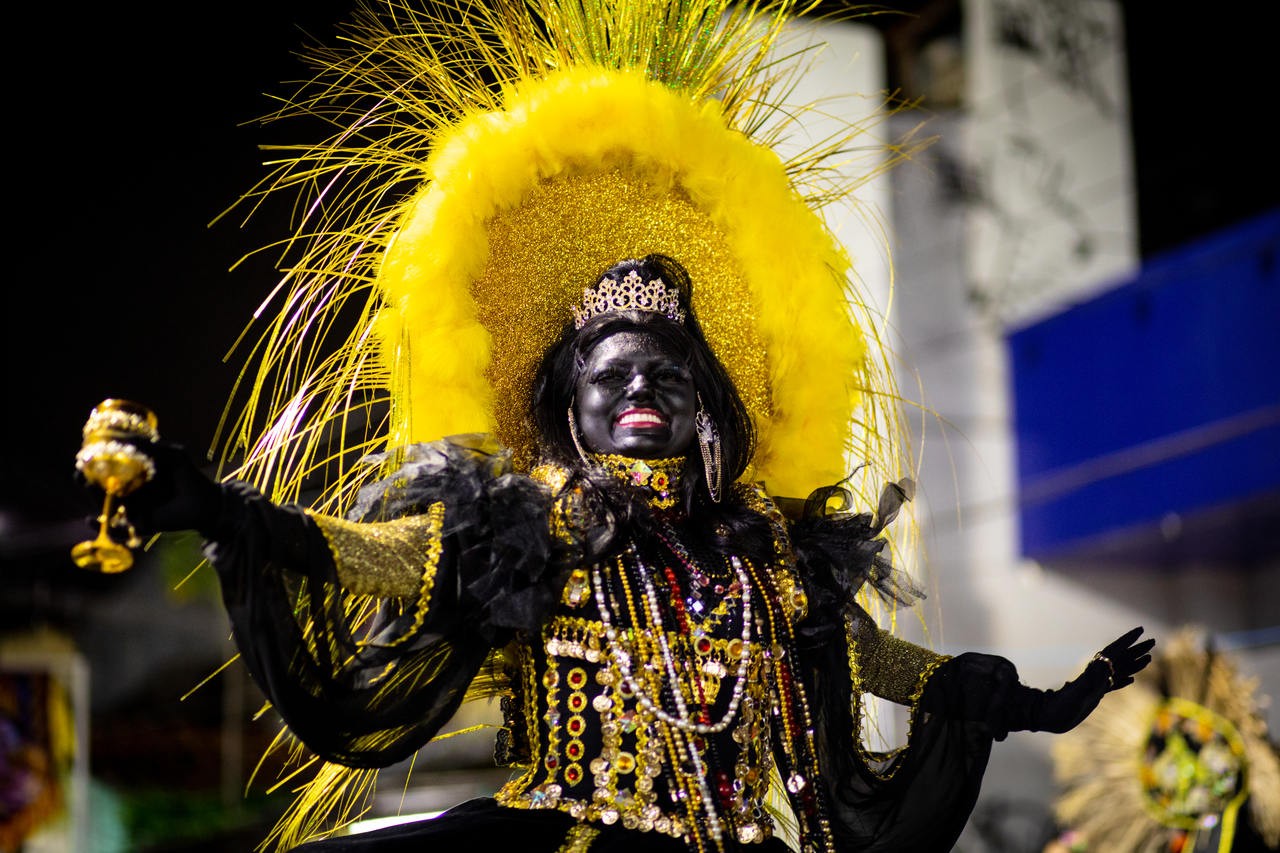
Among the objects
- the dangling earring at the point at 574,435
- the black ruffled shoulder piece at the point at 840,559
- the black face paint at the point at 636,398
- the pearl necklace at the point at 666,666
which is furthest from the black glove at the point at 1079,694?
the dangling earring at the point at 574,435

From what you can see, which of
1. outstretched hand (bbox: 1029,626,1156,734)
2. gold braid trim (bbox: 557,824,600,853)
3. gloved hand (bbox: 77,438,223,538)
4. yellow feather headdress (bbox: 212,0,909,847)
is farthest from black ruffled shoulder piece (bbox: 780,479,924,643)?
gloved hand (bbox: 77,438,223,538)

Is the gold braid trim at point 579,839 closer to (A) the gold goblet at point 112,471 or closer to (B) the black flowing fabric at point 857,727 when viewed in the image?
(B) the black flowing fabric at point 857,727

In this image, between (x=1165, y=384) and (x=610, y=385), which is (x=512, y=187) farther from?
(x=1165, y=384)

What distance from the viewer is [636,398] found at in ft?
7.88

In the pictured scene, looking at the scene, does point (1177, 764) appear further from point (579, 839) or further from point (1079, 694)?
point (579, 839)

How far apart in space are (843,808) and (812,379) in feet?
2.75

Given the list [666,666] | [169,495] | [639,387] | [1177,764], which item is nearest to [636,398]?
[639,387]

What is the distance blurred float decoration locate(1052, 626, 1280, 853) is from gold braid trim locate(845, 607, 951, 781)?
1.83 metres

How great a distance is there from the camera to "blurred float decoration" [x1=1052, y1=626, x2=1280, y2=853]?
388 cm

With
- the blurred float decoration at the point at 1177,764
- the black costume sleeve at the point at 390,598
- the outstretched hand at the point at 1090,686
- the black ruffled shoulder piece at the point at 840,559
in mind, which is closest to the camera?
the black costume sleeve at the point at 390,598

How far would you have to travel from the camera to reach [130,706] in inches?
222

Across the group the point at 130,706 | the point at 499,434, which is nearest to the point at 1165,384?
the point at 499,434

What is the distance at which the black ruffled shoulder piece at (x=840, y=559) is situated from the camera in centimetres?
249

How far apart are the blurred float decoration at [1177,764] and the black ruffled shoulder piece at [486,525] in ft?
8.34
